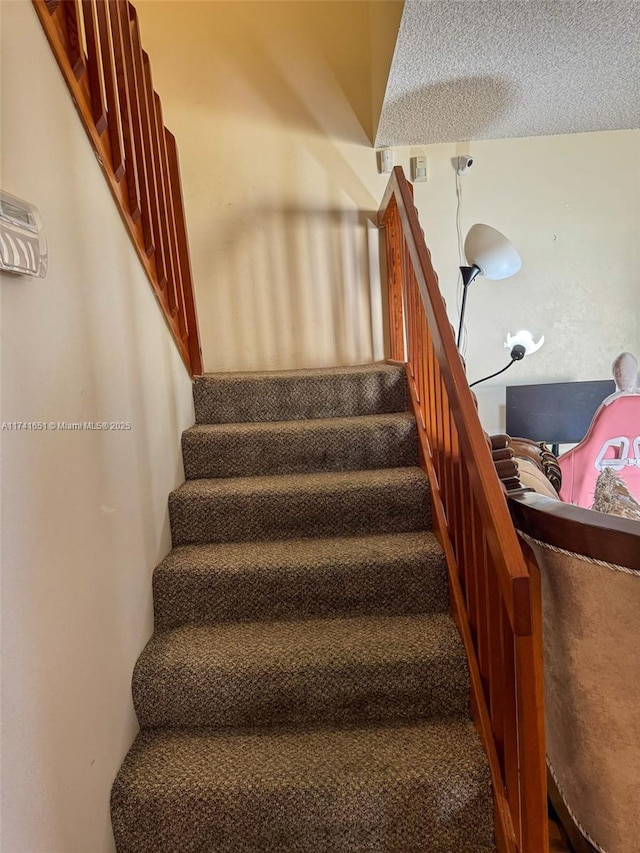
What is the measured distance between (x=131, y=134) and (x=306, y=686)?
5.84 ft

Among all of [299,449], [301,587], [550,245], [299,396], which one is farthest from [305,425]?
[550,245]

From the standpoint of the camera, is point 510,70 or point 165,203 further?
point 510,70

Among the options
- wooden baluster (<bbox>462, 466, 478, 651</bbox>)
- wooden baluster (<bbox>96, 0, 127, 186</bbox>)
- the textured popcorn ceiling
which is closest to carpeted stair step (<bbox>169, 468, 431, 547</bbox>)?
wooden baluster (<bbox>462, 466, 478, 651</bbox>)

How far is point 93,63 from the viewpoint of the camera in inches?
53.9

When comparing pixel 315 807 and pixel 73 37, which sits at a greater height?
pixel 73 37

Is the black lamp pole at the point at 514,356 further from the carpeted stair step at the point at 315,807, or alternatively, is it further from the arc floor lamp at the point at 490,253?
the carpeted stair step at the point at 315,807

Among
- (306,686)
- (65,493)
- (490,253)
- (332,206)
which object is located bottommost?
(306,686)

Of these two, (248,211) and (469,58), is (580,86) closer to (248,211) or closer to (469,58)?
(469,58)

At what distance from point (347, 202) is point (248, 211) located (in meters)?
0.57

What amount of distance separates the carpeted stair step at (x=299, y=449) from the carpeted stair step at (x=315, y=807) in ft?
3.37

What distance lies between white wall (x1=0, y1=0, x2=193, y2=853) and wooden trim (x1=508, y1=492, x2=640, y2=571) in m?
1.02

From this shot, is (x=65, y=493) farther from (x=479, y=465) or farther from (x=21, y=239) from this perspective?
(x=479, y=465)

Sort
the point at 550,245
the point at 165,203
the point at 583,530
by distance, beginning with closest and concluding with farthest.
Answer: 1. the point at 583,530
2. the point at 165,203
3. the point at 550,245

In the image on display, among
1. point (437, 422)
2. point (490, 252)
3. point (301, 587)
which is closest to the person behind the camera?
point (301, 587)
